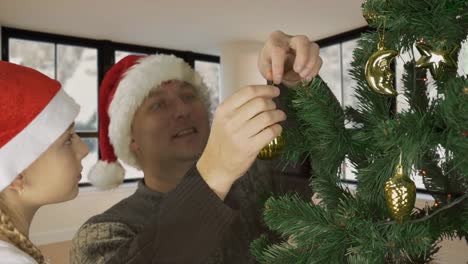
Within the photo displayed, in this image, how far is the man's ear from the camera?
746mm

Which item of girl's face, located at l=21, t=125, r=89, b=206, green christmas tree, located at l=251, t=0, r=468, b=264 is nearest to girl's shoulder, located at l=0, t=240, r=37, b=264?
girl's face, located at l=21, t=125, r=89, b=206

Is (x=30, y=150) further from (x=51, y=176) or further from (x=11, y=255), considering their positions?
(x=11, y=255)

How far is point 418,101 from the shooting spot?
48 centimetres

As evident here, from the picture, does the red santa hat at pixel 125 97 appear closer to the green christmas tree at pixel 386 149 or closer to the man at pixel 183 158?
the man at pixel 183 158

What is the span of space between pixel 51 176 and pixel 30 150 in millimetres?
65

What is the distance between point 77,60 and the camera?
4.34 metres

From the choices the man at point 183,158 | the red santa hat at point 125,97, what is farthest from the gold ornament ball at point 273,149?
the red santa hat at point 125,97

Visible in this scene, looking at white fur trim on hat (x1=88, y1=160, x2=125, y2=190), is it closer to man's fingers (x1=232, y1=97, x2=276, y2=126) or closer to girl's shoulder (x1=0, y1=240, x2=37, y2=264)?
girl's shoulder (x1=0, y1=240, x2=37, y2=264)

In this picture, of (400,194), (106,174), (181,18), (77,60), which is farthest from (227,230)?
(77,60)

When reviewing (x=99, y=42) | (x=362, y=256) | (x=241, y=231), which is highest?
(x=99, y=42)

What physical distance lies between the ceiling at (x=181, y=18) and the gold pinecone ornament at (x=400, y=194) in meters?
3.07

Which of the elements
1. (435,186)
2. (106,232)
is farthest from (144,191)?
(435,186)

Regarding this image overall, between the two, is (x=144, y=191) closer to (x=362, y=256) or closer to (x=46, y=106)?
(x=46, y=106)

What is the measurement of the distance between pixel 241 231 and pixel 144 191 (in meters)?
0.35
